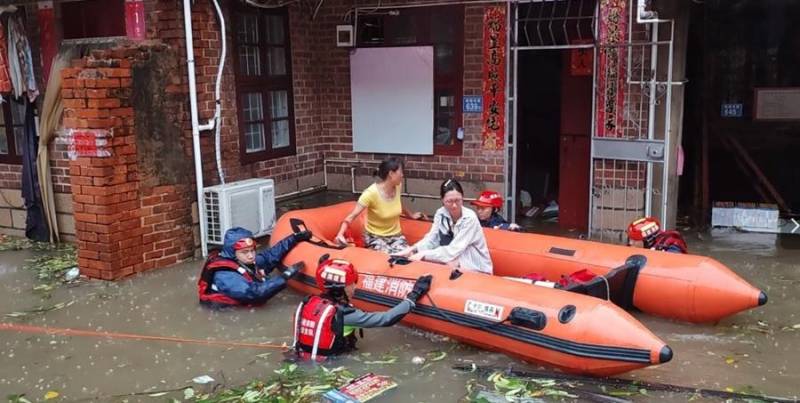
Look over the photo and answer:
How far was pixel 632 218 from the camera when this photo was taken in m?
7.54

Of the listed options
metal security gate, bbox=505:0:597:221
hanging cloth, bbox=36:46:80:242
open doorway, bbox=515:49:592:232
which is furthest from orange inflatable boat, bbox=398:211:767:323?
hanging cloth, bbox=36:46:80:242

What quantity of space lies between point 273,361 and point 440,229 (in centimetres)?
166

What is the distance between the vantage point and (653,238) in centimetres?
600

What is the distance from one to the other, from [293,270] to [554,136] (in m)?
5.20

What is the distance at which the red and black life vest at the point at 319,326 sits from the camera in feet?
15.3

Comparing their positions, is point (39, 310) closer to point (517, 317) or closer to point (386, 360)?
point (386, 360)

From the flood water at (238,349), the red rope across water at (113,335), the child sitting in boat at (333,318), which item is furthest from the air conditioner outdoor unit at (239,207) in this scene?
the child sitting in boat at (333,318)

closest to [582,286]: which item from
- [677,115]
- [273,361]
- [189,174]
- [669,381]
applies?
[669,381]

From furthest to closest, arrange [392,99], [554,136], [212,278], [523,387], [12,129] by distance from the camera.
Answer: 1. [554,136]
2. [392,99]
3. [12,129]
4. [212,278]
5. [523,387]

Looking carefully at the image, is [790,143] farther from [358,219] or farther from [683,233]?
[358,219]

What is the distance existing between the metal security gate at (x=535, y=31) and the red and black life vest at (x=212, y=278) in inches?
129

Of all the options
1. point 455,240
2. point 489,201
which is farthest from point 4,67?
point 455,240

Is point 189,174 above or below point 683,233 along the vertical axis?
above

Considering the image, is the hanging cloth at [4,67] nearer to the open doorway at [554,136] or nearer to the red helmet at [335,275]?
the red helmet at [335,275]
